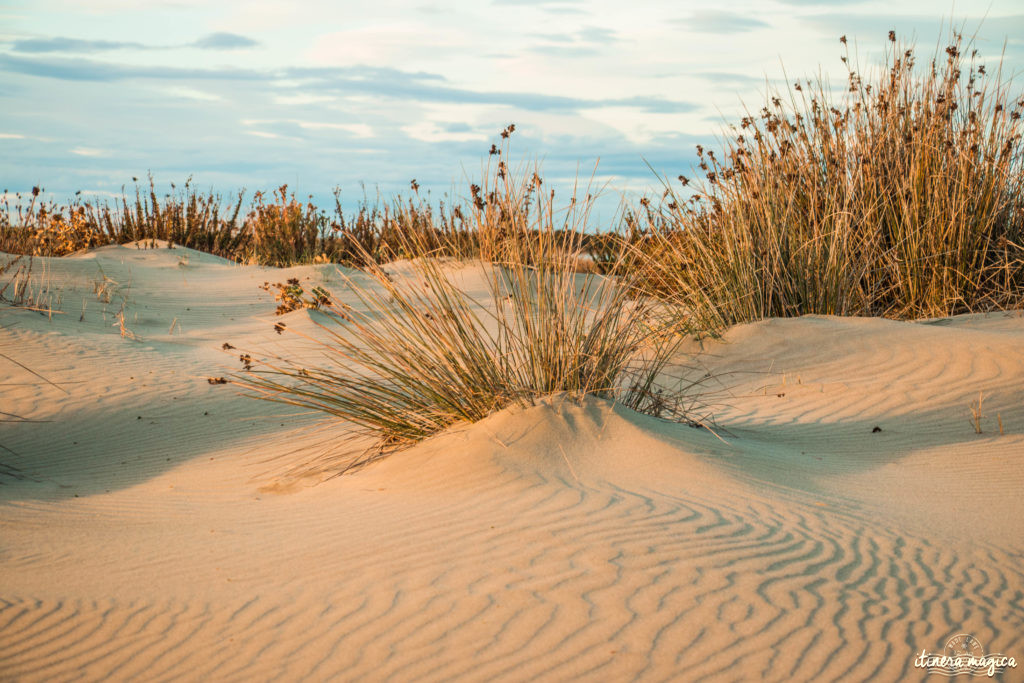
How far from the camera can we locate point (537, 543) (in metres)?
2.88

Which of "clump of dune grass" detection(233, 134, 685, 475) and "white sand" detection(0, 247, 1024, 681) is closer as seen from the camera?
"white sand" detection(0, 247, 1024, 681)

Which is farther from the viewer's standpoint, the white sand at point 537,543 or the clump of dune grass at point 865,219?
the clump of dune grass at point 865,219

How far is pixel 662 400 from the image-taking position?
459 cm

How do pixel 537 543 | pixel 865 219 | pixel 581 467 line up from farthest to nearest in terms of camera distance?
pixel 865 219 < pixel 581 467 < pixel 537 543

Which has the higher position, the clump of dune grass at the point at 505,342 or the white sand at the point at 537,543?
the clump of dune grass at the point at 505,342

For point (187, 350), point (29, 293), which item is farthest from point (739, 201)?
point (29, 293)

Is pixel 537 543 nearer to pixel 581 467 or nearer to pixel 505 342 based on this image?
pixel 581 467

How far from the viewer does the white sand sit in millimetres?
2369

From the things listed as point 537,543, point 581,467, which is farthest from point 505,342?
point 537,543

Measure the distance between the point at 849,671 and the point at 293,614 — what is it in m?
1.63

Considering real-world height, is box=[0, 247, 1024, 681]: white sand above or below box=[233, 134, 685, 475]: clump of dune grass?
below

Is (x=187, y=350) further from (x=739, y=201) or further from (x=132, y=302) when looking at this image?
(x=739, y=201)

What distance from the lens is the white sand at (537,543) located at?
2.37 m

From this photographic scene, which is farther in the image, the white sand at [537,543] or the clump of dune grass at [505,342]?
the clump of dune grass at [505,342]
